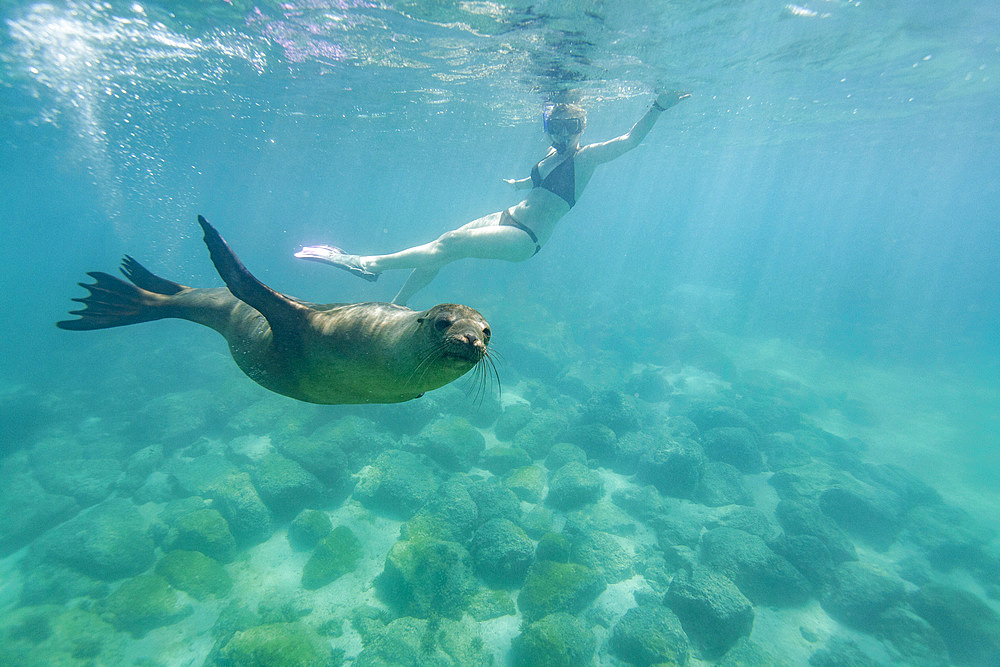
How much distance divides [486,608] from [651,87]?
17142mm

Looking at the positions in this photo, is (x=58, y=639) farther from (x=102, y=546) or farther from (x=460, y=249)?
(x=460, y=249)

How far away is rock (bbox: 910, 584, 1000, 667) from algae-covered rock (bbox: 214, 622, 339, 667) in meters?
10.2

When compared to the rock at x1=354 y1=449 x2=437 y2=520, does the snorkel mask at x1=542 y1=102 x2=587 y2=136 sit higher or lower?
higher

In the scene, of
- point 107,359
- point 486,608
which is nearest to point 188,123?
point 107,359

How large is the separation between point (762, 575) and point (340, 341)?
8.90 m

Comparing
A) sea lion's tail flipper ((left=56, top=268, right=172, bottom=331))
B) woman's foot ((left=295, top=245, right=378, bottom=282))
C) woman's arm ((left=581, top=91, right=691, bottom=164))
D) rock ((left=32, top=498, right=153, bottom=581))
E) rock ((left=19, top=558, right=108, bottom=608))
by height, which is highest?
woman's arm ((left=581, top=91, right=691, bottom=164))

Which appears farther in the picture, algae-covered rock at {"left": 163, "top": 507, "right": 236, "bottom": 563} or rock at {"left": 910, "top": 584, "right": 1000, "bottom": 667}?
algae-covered rock at {"left": 163, "top": 507, "right": 236, "bottom": 563}

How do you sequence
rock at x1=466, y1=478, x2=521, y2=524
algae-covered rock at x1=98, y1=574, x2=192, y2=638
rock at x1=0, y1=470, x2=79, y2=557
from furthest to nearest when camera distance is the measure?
rock at x1=0, y1=470, x2=79, y2=557
rock at x1=466, y1=478, x2=521, y2=524
algae-covered rock at x1=98, y1=574, x2=192, y2=638

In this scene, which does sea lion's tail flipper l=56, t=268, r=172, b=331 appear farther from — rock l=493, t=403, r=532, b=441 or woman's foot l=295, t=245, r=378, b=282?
rock l=493, t=403, r=532, b=441

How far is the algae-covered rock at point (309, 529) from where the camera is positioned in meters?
7.57

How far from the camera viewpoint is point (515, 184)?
7188mm

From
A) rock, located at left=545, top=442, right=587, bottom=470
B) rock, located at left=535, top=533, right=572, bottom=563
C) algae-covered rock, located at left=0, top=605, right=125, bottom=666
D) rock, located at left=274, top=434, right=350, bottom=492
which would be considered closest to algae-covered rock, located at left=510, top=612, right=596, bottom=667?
rock, located at left=535, top=533, right=572, bottom=563

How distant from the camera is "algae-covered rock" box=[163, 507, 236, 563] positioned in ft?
24.3

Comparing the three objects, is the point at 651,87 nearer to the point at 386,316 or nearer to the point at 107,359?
the point at 386,316
